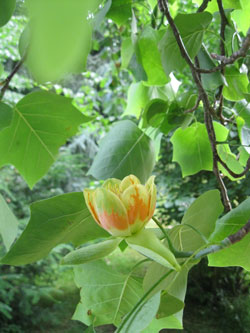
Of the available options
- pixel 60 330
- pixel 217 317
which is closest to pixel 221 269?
pixel 217 317

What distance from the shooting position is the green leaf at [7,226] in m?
0.21

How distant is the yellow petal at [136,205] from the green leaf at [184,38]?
0.14 metres

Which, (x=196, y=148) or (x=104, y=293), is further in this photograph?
(x=196, y=148)

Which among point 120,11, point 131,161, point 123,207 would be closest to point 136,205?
point 123,207

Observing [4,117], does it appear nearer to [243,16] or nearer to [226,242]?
[226,242]

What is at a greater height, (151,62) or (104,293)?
(151,62)

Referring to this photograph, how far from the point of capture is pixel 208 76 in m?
0.30

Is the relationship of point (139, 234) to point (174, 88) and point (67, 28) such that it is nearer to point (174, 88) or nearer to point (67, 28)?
point (67, 28)

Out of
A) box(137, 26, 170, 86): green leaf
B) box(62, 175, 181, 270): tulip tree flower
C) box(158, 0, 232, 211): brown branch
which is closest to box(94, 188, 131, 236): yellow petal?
box(62, 175, 181, 270): tulip tree flower

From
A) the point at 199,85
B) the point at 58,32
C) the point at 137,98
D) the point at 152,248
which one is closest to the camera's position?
the point at 58,32

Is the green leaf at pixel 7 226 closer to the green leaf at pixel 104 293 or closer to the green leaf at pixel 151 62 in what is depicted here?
the green leaf at pixel 104 293

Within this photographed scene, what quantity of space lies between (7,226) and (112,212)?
0.24 feet

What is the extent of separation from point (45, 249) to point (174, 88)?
0.29 metres

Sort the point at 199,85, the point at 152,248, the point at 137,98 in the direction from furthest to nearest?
1. the point at 137,98
2. the point at 199,85
3. the point at 152,248
